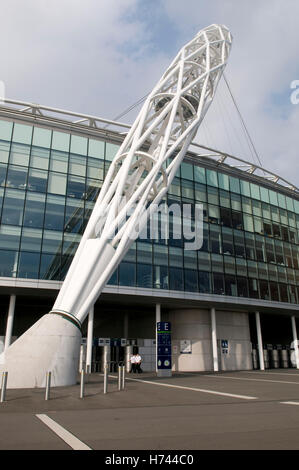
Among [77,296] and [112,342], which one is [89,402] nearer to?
[77,296]

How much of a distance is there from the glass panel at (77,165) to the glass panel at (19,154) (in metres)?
3.21

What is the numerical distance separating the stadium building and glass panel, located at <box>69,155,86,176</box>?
81 millimetres

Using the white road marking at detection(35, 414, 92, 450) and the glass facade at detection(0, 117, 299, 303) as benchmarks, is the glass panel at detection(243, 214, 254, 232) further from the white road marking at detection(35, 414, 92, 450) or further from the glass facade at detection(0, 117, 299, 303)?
the white road marking at detection(35, 414, 92, 450)

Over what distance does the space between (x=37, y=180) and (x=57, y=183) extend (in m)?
1.42

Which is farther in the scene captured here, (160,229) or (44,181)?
(160,229)

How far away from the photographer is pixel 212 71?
81.1 ft

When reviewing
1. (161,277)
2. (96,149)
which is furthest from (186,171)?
(161,277)

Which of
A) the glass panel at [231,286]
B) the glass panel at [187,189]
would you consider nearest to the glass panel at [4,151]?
the glass panel at [187,189]

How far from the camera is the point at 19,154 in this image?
88.1 feet

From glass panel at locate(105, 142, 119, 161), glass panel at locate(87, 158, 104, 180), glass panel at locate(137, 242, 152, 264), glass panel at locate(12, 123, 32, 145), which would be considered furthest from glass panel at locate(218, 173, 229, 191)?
glass panel at locate(12, 123, 32, 145)

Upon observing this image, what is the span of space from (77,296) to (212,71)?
1746 centimetres

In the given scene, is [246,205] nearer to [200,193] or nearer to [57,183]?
[200,193]

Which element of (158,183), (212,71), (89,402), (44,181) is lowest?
(89,402)
